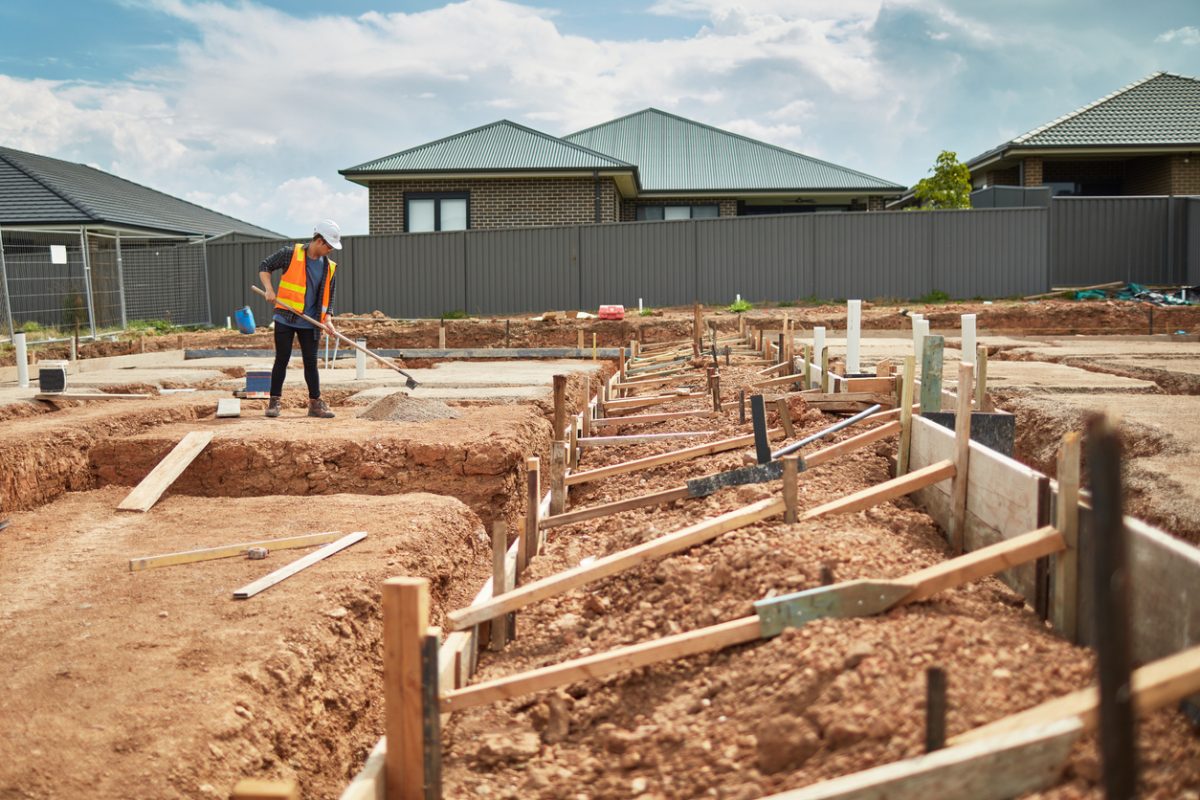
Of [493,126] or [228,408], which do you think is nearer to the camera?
[228,408]

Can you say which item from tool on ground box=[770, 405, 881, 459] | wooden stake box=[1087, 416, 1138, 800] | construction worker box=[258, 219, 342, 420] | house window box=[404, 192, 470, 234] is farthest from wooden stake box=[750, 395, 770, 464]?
house window box=[404, 192, 470, 234]

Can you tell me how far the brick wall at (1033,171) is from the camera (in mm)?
27266

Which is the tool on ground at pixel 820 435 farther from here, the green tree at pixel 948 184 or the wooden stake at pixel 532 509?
the green tree at pixel 948 184

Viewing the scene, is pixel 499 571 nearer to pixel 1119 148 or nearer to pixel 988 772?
pixel 988 772

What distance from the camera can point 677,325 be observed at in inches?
802

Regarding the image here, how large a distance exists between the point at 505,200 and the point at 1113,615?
25.4 metres

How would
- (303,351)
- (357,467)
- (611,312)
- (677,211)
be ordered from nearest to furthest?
(357,467) < (303,351) < (611,312) < (677,211)

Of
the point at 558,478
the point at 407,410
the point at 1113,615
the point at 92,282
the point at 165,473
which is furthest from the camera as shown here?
the point at 92,282

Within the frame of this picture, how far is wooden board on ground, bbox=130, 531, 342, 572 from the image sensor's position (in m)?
6.17

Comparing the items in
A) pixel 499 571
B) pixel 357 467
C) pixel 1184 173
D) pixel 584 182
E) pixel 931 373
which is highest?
pixel 584 182

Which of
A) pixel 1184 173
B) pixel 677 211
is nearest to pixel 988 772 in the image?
pixel 677 211

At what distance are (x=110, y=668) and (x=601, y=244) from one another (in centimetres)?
1987

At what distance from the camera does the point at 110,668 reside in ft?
15.5

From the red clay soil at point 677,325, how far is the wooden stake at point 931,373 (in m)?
13.2
